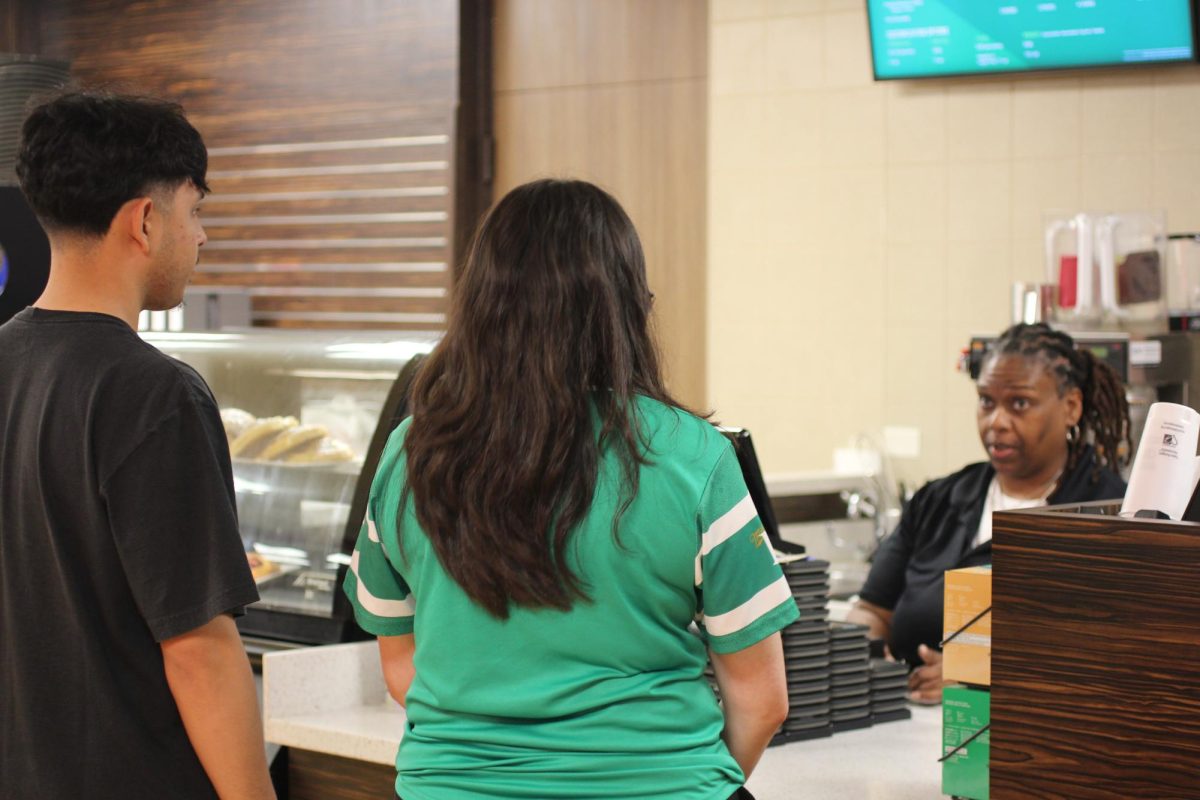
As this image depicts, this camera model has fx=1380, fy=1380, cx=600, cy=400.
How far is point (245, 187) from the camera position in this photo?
6102 millimetres

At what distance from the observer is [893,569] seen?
3.21 m

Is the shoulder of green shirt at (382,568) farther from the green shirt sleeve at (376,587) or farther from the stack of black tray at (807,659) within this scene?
the stack of black tray at (807,659)

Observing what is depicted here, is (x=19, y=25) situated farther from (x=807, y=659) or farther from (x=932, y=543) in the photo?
(x=807, y=659)

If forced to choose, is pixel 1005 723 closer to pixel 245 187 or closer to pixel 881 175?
pixel 881 175

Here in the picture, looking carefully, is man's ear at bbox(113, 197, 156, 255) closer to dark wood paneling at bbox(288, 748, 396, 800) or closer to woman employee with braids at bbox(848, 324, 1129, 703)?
dark wood paneling at bbox(288, 748, 396, 800)

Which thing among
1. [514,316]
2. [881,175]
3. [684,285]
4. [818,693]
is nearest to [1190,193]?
[881,175]

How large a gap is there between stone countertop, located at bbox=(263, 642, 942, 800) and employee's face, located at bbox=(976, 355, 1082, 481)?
78 centimetres

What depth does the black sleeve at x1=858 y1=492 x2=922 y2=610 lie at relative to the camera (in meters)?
3.21

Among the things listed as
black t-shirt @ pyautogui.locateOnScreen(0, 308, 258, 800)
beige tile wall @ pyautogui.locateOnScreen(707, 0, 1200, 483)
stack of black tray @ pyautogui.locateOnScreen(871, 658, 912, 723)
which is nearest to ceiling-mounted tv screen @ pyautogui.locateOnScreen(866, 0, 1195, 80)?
beige tile wall @ pyautogui.locateOnScreen(707, 0, 1200, 483)

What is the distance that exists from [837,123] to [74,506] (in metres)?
4.12

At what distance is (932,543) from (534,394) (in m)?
1.93

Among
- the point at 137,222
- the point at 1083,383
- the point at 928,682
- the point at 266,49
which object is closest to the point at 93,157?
the point at 137,222

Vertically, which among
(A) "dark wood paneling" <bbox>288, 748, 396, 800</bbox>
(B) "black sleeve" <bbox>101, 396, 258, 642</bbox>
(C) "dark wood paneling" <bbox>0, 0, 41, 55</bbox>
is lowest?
(A) "dark wood paneling" <bbox>288, 748, 396, 800</bbox>

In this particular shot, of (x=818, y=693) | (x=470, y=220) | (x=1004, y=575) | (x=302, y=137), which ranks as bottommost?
(x=818, y=693)
